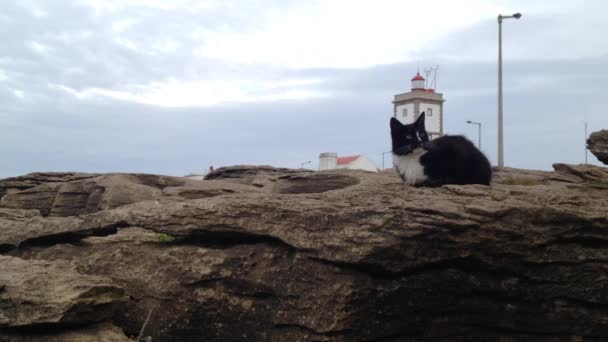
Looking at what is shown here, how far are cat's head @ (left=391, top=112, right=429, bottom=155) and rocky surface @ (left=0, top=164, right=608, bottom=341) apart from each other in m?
0.75

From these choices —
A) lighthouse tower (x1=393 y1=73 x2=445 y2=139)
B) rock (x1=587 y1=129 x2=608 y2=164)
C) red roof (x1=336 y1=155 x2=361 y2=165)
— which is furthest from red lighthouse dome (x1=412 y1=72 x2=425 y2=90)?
rock (x1=587 y1=129 x2=608 y2=164)

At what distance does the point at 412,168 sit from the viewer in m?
8.73

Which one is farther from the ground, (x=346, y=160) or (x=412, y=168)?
(x=346, y=160)

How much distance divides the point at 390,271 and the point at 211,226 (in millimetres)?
2452

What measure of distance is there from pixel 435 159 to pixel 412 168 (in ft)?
1.17

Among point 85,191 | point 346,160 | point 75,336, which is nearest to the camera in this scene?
point 75,336

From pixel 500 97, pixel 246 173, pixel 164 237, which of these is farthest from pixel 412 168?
pixel 500 97

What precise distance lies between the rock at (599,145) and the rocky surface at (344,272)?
331cm

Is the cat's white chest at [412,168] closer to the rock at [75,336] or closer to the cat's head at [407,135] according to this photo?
the cat's head at [407,135]

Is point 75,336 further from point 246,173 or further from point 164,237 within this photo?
point 246,173

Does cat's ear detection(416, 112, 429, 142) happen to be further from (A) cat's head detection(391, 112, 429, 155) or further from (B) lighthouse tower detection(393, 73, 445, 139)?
(B) lighthouse tower detection(393, 73, 445, 139)

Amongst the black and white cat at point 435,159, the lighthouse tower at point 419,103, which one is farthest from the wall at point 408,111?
the black and white cat at point 435,159

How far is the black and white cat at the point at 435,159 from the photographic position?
860 centimetres

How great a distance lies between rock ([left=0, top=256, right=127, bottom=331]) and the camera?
6785 mm
